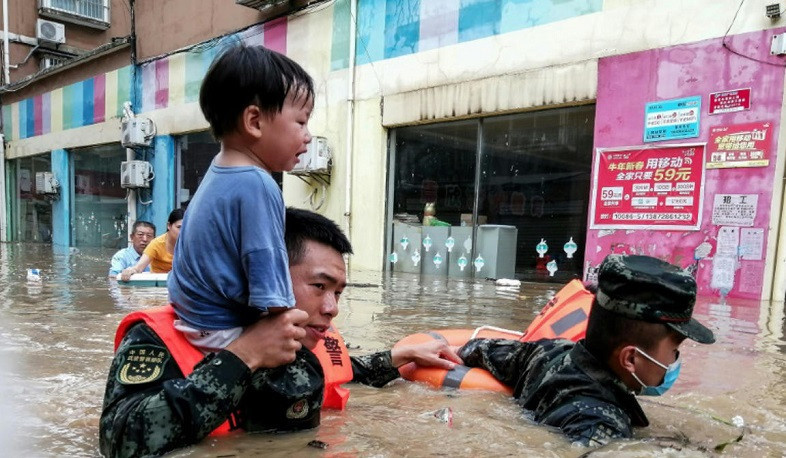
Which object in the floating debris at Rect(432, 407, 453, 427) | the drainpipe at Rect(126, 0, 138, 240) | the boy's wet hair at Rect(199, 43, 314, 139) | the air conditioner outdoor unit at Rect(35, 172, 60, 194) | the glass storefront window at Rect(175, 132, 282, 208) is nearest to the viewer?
the boy's wet hair at Rect(199, 43, 314, 139)

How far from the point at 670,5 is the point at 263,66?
649cm

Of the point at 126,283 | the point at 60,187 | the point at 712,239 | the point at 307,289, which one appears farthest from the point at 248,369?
the point at 60,187

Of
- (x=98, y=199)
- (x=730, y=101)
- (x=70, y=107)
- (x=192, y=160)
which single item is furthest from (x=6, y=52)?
(x=730, y=101)

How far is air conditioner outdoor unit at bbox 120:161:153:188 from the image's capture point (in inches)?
507

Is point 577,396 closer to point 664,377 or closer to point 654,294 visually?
point 664,377

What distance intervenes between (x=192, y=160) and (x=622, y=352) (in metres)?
12.6

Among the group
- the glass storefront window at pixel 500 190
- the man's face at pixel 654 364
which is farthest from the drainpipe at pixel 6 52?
the man's face at pixel 654 364

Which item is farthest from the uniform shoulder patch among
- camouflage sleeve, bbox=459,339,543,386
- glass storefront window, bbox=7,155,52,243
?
glass storefront window, bbox=7,155,52,243

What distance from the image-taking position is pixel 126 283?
19.3 feet

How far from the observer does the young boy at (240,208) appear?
1.32 meters

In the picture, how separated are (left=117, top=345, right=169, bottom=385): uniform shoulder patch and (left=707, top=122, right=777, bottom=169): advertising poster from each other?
6.32m

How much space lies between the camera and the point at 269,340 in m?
1.33

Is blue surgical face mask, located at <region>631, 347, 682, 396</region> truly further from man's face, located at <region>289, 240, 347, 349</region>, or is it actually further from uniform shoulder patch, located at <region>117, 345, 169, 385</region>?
uniform shoulder patch, located at <region>117, 345, 169, 385</region>

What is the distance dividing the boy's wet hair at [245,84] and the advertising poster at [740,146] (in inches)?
233
